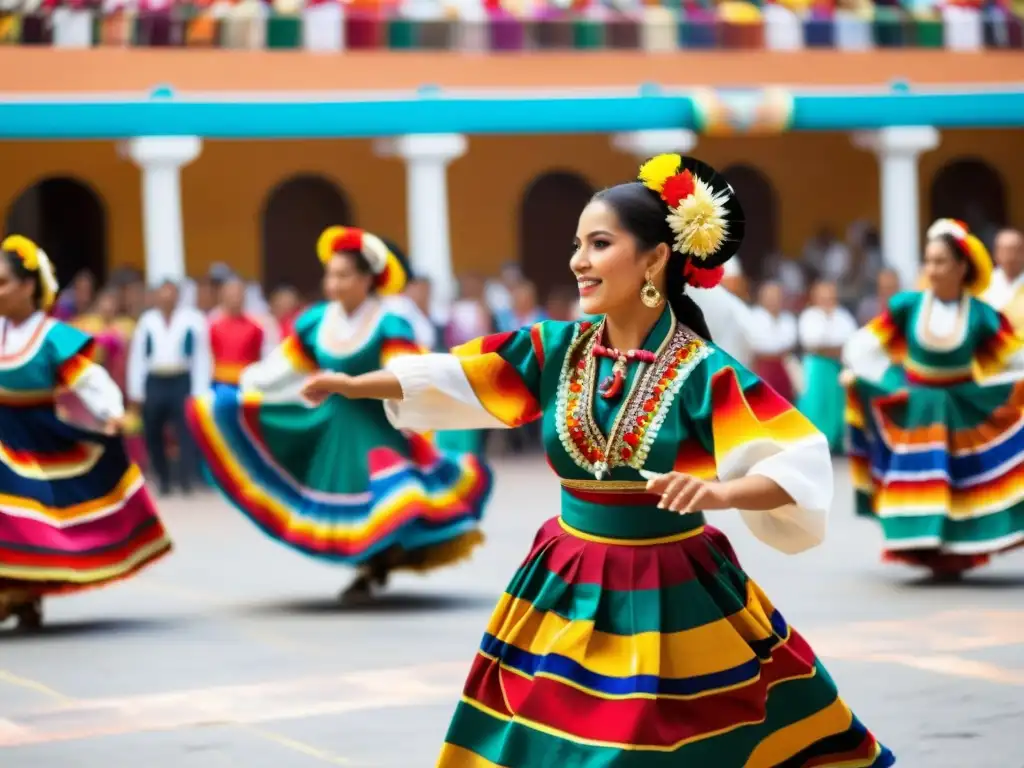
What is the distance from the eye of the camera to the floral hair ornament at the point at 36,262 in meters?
9.20

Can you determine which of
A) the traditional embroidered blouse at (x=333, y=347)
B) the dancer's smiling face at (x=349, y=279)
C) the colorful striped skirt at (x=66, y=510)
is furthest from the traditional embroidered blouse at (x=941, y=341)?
the colorful striped skirt at (x=66, y=510)

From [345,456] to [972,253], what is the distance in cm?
297

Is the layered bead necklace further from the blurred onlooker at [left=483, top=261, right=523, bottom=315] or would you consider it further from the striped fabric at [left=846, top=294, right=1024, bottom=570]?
the blurred onlooker at [left=483, top=261, right=523, bottom=315]

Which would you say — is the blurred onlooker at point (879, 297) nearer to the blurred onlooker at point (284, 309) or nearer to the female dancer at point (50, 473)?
the blurred onlooker at point (284, 309)

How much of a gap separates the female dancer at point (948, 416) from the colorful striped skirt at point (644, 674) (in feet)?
16.7

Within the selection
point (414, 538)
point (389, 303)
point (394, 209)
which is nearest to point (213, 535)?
point (414, 538)

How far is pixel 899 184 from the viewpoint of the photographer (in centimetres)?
2112

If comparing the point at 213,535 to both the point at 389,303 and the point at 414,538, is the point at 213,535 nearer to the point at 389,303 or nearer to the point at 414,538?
the point at 414,538

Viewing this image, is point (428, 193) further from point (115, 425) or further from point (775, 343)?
point (115, 425)

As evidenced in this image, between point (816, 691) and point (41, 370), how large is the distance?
494 centimetres

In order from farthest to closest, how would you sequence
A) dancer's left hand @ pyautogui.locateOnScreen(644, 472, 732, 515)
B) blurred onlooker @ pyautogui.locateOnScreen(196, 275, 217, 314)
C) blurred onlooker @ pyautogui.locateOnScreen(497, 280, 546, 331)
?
1. blurred onlooker @ pyautogui.locateOnScreen(497, 280, 546, 331)
2. blurred onlooker @ pyautogui.locateOnScreen(196, 275, 217, 314)
3. dancer's left hand @ pyautogui.locateOnScreen(644, 472, 732, 515)

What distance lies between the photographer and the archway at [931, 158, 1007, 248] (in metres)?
25.1

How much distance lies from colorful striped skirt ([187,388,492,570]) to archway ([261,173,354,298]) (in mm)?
12586

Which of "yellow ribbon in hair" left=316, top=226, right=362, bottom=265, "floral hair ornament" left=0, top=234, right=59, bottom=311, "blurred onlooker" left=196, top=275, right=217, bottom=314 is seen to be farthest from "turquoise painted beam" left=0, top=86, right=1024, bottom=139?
"floral hair ornament" left=0, top=234, right=59, bottom=311
